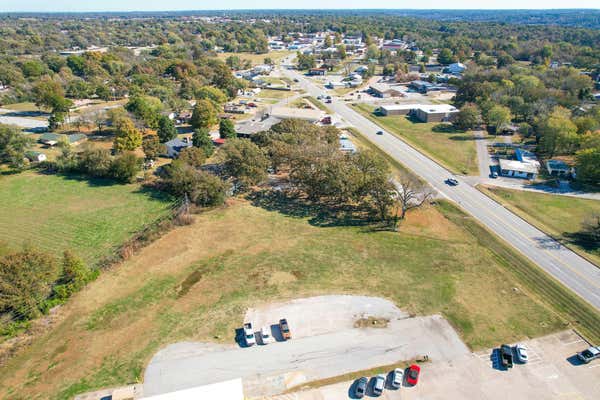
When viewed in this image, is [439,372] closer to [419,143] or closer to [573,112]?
[419,143]

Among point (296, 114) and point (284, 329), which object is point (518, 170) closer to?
point (296, 114)

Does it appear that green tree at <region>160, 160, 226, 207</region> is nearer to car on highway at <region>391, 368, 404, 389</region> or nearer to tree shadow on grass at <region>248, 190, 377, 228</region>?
tree shadow on grass at <region>248, 190, 377, 228</region>

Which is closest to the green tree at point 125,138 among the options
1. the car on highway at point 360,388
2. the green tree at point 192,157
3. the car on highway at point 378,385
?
the green tree at point 192,157

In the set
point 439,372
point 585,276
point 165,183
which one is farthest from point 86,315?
point 585,276

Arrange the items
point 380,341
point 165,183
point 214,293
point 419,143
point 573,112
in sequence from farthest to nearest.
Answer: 1. point 573,112
2. point 419,143
3. point 165,183
4. point 214,293
5. point 380,341

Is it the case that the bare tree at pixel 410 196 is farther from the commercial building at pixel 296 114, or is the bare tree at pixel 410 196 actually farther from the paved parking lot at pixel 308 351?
the commercial building at pixel 296 114

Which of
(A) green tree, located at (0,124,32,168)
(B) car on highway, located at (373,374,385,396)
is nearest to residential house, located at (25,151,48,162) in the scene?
(A) green tree, located at (0,124,32,168)
